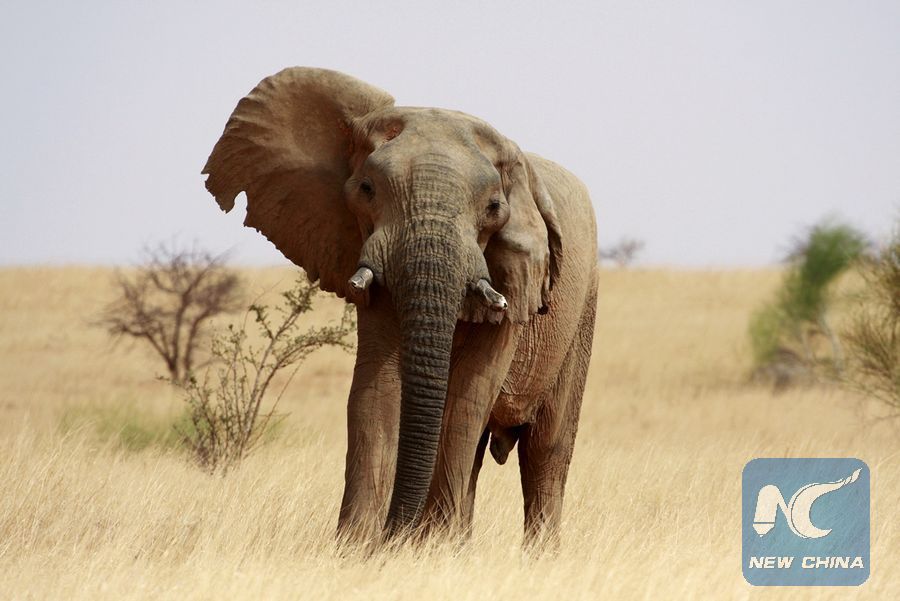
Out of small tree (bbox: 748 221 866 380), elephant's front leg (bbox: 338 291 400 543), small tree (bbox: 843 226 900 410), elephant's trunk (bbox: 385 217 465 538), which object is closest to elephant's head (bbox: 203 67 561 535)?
elephant's trunk (bbox: 385 217 465 538)

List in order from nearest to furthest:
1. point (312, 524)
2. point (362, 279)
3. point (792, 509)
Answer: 1. point (362, 279)
2. point (312, 524)
3. point (792, 509)

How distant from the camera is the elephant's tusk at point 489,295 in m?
6.10

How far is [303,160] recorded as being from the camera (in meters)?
7.00

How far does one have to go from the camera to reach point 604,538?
7.94 m

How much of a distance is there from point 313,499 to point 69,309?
31626 millimetres

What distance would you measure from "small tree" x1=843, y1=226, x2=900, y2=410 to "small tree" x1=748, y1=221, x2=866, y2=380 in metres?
12.4

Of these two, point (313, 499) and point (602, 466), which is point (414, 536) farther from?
point (602, 466)

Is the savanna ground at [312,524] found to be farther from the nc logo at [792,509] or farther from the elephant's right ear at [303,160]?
the elephant's right ear at [303,160]

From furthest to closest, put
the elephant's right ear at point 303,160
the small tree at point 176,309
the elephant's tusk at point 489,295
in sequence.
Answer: the small tree at point 176,309, the elephant's right ear at point 303,160, the elephant's tusk at point 489,295

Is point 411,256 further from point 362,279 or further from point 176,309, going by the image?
point 176,309

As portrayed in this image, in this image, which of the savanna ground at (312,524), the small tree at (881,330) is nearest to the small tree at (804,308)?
the savanna ground at (312,524)

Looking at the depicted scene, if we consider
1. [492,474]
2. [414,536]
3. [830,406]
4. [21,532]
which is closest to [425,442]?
[414,536]

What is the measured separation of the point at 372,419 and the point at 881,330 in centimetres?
1200

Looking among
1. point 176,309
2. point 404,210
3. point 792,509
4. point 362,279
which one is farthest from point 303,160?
point 176,309
